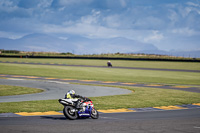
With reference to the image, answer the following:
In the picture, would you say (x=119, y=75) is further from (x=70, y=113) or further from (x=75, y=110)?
(x=70, y=113)

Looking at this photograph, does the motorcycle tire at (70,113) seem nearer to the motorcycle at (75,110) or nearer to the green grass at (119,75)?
the motorcycle at (75,110)

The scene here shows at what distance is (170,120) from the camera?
1538 cm

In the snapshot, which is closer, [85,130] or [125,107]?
[85,130]

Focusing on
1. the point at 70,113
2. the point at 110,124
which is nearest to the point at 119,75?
the point at 70,113

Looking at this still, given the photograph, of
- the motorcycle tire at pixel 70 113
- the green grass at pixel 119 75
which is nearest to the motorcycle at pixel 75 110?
the motorcycle tire at pixel 70 113

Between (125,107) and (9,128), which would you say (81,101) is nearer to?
(9,128)

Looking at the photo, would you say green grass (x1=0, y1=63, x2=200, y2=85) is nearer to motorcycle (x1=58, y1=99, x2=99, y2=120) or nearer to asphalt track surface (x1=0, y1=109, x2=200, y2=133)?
asphalt track surface (x1=0, y1=109, x2=200, y2=133)

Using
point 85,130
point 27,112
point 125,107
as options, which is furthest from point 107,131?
point 125,107

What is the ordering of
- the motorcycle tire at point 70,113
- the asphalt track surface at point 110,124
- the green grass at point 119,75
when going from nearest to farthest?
the asphalt track surface at point 110,124
the motorcycle tire at point 70,113
the green grass at point 119,75

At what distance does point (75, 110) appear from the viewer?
15.0 m

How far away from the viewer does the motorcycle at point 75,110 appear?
14.8m

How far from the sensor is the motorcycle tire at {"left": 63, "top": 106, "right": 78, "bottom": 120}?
48.4 ft

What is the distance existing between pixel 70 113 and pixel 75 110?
11.0 inches

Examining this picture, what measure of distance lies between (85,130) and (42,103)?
29.9ft
